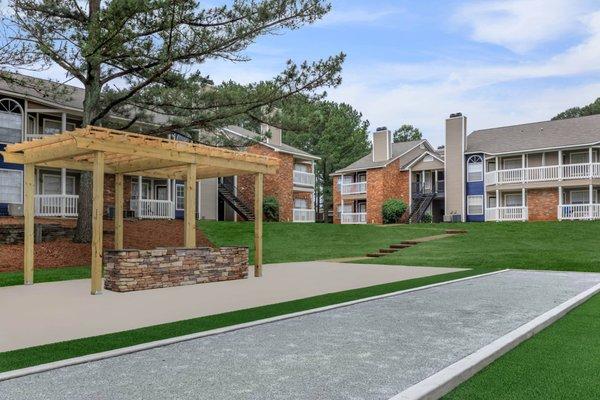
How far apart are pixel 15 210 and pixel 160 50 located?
1220 centimetres

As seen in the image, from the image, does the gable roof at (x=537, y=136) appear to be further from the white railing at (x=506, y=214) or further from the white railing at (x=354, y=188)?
the white railing at (x=354, y=188)

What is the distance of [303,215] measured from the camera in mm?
35188

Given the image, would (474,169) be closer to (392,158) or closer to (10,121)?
(392,158)

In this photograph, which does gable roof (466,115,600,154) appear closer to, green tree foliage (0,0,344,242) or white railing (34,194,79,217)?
green tree foliage (0,0,344,242)

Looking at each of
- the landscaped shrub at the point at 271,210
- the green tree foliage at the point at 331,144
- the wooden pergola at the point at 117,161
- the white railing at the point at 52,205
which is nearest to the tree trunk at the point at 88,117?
the wooden pergola at the point at 117,161

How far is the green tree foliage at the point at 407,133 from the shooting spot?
220ft

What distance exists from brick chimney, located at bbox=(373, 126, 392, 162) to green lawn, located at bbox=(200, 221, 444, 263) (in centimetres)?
1083

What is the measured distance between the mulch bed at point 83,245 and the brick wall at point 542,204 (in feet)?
73.6

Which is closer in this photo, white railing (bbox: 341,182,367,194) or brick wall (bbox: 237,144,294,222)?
brick wall (bbox: 237,144,294,222)

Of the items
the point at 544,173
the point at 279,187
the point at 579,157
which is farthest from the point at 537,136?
the point at 279,187

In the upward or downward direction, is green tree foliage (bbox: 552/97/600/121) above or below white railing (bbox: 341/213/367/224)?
above

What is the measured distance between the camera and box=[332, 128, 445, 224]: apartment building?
1479 inches

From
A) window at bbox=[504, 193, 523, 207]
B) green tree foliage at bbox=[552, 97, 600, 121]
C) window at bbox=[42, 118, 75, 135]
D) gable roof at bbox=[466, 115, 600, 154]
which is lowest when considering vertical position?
window at bbox=[504, 193, 523, 207]

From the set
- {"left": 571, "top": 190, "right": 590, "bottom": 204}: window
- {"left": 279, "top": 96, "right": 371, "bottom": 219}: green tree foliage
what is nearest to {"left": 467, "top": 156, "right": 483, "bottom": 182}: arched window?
{"left": 571, "top": 190, "right": 590, "bottom": 204}: window
